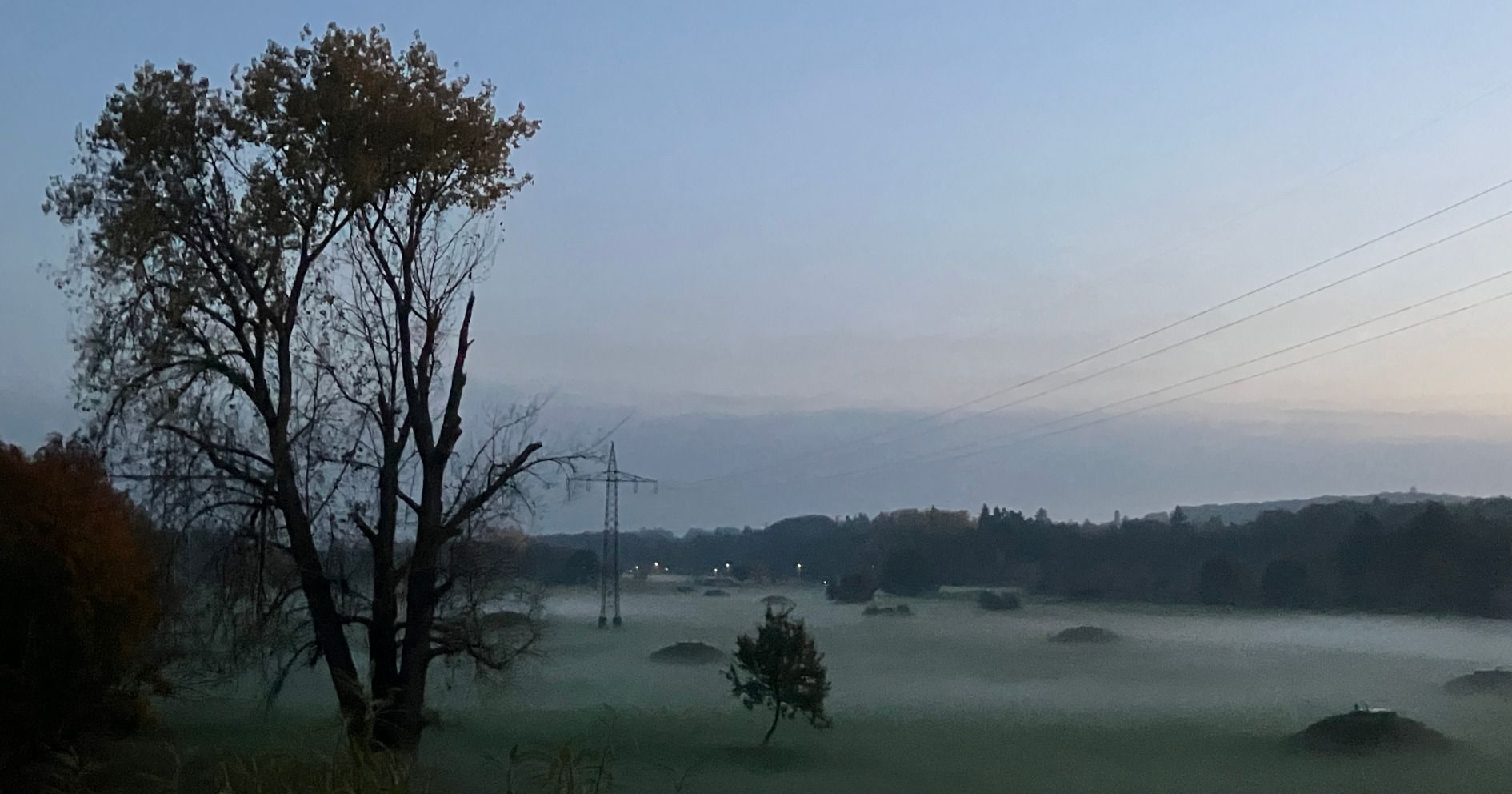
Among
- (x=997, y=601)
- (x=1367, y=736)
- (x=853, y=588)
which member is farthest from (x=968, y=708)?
(x=997, y=601)

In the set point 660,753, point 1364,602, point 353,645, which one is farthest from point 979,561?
point 353,645

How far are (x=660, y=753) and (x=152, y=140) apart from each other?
46.6ft

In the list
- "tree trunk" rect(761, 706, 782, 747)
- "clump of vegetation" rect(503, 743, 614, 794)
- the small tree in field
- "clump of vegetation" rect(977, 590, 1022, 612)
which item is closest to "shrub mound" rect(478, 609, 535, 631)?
"clump of vegetation" rect(503, 743, 614, 794)

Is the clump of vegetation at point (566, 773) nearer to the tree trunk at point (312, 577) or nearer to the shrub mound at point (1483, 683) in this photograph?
the tree trunk at point (312, 577)

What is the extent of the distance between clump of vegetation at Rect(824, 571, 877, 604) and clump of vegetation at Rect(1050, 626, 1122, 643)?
7687mm

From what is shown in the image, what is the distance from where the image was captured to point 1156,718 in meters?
33.3

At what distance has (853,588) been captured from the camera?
5100 cm

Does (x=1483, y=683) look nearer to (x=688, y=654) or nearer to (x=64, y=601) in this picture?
(x=688, y=654)

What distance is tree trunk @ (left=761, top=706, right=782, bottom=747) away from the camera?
27.7m

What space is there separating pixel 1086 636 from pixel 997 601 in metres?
5.37

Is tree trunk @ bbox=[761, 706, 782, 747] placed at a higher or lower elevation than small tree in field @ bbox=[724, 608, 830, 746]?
lower

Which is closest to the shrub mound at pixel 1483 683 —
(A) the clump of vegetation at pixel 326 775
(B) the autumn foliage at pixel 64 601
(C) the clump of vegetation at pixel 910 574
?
(C) the clump of vegetation at pixel 910 574

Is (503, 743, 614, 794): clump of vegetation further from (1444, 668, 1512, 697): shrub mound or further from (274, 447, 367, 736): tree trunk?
(1444, 668, 1512, 697): shrub mound

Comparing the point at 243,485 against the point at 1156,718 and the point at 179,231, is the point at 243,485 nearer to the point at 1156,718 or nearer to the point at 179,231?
the point at 179,231
